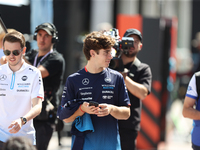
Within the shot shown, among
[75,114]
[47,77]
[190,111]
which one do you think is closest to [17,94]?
[75,114]

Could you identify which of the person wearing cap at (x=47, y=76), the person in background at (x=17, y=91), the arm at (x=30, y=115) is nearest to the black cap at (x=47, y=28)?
the person wearing cap at (x=47, y=76)

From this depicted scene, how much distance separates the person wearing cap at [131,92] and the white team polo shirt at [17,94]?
113 cm

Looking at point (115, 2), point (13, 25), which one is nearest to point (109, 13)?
point (115, 2)

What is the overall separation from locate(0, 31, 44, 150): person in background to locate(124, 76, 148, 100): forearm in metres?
1.00

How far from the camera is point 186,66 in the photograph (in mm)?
14617

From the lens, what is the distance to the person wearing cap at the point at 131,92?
3.98 metres

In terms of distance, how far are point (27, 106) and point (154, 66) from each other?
4.02m

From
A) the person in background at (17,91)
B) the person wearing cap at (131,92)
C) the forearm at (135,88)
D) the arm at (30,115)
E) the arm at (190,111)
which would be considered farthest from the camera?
the person wearing cap at (131,92)

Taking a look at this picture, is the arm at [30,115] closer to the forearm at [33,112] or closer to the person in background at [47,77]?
the forearm at [33,112]

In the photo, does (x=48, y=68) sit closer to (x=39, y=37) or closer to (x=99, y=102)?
(x=39, y=37)

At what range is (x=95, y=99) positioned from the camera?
10.2ft

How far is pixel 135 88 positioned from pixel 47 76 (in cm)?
105

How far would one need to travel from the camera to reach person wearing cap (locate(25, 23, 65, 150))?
161 inches

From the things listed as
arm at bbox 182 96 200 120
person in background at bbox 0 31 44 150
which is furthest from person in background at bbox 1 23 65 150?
arm at bbox 182 96 200 120
